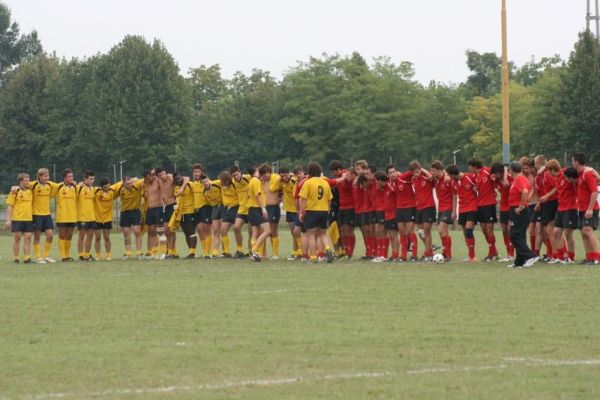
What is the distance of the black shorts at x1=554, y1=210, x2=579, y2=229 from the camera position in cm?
2197

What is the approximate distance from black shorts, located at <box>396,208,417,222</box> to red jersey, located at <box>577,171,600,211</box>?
143 inches

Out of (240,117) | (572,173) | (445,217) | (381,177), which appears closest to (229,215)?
(381,177)

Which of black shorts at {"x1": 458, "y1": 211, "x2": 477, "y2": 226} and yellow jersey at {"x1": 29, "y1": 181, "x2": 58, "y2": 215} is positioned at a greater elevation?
yellow jersey at {"x1": 29, "y1": 181, "x2": 58, "y2": 215}

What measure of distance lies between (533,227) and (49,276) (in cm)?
924

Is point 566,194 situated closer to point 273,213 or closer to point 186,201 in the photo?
point 273,213

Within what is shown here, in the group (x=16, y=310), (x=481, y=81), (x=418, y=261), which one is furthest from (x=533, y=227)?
(x=481, y=81)

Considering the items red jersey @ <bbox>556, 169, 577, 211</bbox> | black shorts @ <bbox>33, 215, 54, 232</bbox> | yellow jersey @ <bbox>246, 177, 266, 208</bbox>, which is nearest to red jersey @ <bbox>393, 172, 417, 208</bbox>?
yellow jersey @ <bbox>246, 177, 266, 208</bbox>

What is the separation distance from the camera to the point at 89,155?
8806 cm

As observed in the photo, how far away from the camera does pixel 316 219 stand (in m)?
23.6

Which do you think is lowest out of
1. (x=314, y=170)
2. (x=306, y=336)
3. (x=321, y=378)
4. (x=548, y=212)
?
(x=321, y=378)

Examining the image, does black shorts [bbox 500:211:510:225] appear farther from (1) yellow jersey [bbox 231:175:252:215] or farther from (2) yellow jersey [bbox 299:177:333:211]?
(1) yellow jersey [bbox 231:175:252:215]

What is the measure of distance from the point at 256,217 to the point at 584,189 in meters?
6.96

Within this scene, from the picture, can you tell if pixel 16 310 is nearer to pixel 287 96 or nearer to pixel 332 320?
pixel 332 320

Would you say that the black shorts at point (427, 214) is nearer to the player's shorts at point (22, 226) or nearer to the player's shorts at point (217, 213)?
the player's shorts at point (217, 213)
